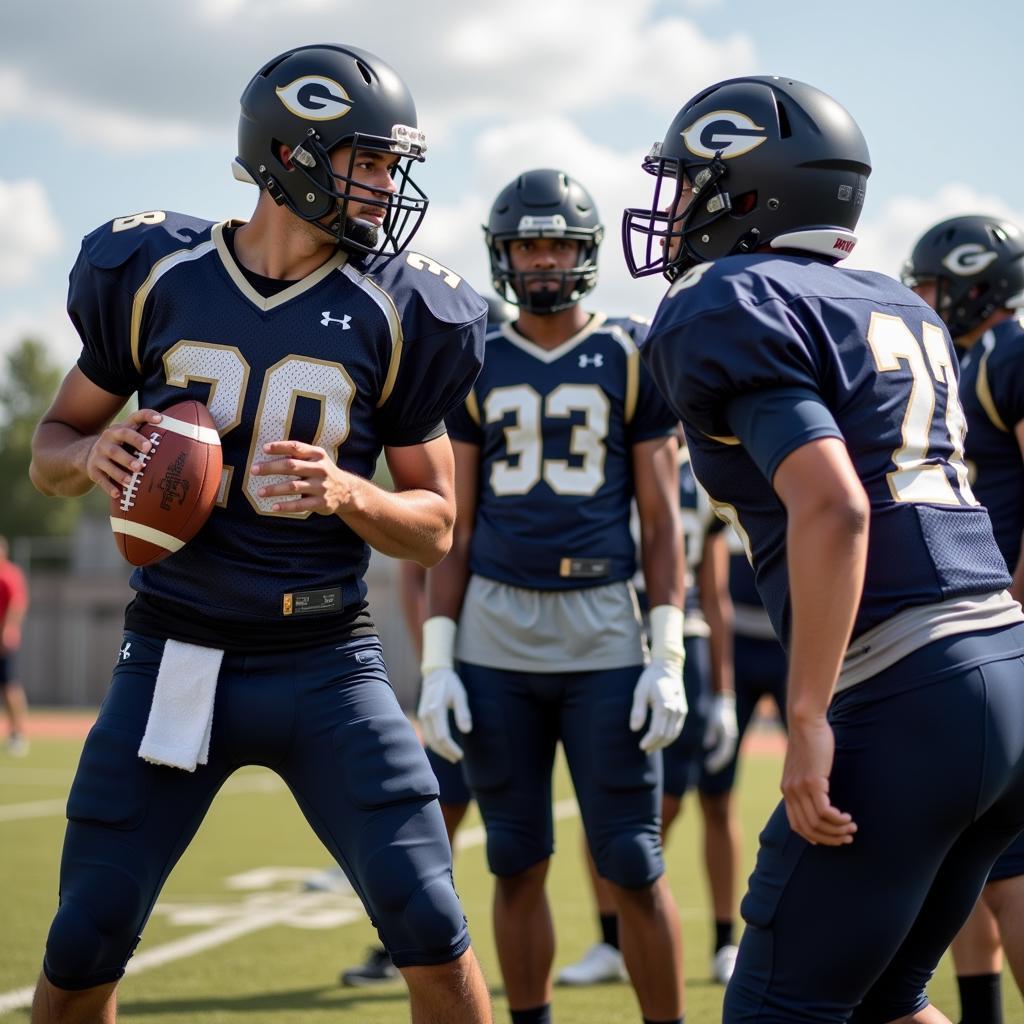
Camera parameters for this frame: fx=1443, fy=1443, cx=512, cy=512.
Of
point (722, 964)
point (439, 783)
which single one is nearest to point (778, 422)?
point (439, 783)

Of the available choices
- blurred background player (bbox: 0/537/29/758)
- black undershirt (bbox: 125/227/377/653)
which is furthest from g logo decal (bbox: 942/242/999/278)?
blurred background player (bbox: 0/537/29/758)

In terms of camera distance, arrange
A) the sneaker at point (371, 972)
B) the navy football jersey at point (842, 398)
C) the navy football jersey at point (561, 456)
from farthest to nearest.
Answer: the sneaker at point (371, 972), the navy football jersey at point (561, 456), the navy football jersey at point (842, 398)


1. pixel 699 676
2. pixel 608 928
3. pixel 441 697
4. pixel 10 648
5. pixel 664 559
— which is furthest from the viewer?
pixel 10 648

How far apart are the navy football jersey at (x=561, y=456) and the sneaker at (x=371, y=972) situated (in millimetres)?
1649

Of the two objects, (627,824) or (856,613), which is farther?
(627,824)

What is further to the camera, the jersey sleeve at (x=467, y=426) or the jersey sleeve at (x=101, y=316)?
the jersey sleeve at (x=467, y=426)

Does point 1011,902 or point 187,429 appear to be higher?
point 187,429

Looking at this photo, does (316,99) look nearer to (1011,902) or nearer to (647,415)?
(647,415)

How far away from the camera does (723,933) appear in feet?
17.4

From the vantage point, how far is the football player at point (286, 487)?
2.71 metres

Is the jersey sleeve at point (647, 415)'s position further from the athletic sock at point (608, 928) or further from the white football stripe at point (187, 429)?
the athletic sock at point (608, 928)

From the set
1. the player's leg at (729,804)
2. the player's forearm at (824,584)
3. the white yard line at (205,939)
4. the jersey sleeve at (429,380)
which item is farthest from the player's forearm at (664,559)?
the white yard line at (205,939)

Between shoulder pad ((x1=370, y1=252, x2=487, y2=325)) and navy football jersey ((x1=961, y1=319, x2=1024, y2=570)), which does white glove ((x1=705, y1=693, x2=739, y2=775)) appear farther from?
shoulder pad ((x1=370, y1=252, x2=487, y2=325))

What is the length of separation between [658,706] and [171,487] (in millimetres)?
1625
